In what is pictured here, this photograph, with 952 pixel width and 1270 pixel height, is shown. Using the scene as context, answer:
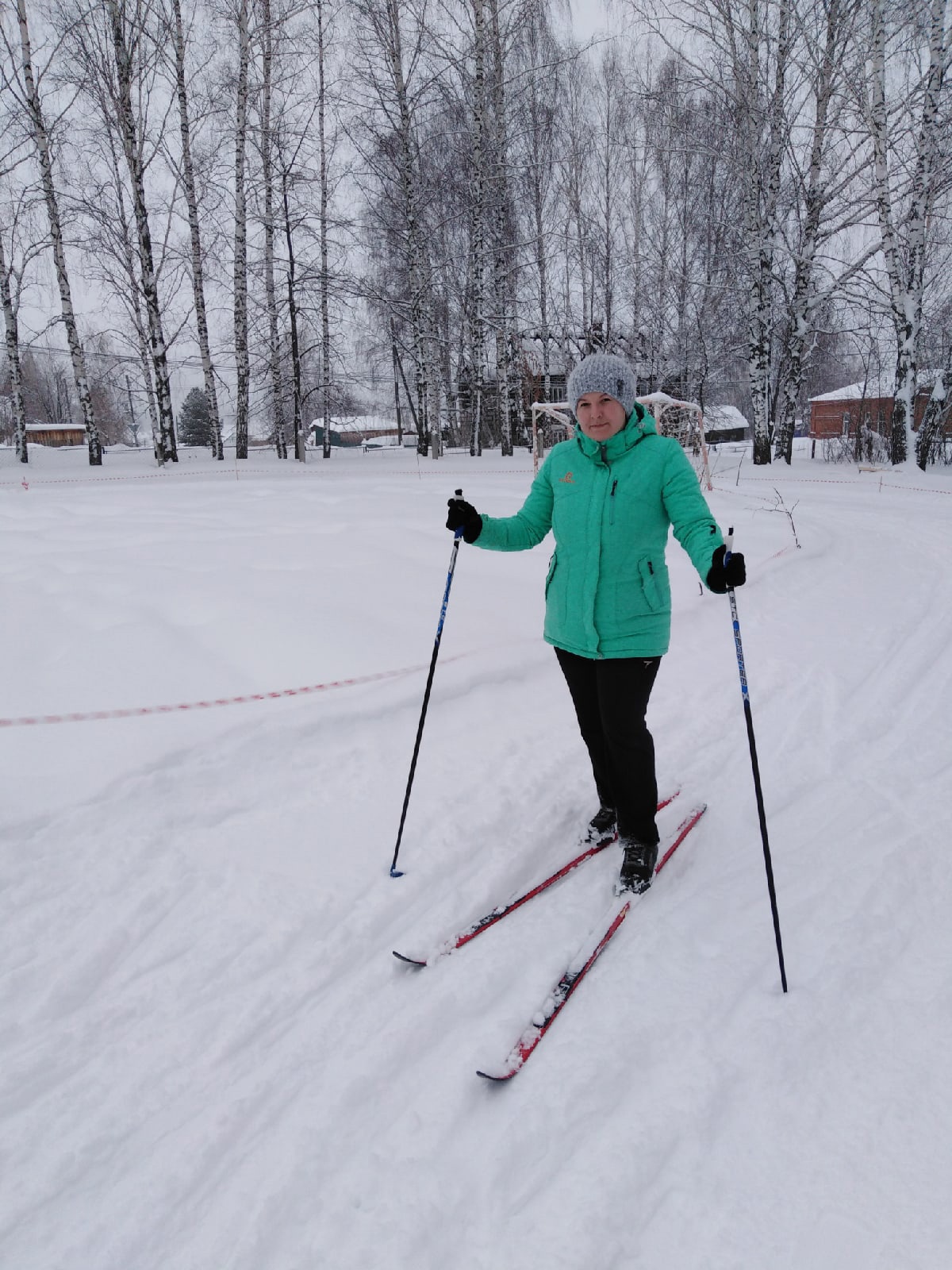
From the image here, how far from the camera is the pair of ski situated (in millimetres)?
1924

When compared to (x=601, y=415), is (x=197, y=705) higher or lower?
lower

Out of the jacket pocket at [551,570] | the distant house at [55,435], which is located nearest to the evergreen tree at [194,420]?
the distant house at [55,435]

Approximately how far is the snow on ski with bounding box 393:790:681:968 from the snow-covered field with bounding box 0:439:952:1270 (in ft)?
0.12

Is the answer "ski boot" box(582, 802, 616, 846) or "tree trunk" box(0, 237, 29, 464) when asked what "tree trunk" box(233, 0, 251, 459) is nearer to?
"tree trunk" box(0, 237, 29, 464)

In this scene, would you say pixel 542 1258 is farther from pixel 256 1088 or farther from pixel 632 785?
pixel 632 785

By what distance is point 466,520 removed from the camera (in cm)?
275

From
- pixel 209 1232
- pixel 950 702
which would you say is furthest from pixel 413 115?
Answer: pixel 209 1232

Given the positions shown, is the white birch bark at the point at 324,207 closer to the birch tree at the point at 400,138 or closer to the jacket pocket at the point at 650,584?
the birch tree at the point at 400,138

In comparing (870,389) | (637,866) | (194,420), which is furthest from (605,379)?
(194,420)

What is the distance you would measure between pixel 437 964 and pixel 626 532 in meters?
1.54

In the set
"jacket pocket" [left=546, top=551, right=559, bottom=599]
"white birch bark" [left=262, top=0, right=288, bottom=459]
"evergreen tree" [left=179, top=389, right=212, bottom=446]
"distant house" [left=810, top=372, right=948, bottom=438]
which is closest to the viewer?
"jacket pocket" [left=546, top=551, right=559, bottom=599]

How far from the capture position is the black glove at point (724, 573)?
2.17 m

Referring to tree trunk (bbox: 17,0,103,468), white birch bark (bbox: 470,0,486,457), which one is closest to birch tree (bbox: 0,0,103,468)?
tree trunk (bbox: 17,0,103,468)

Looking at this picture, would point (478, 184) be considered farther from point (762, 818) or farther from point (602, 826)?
point (762, 818)
